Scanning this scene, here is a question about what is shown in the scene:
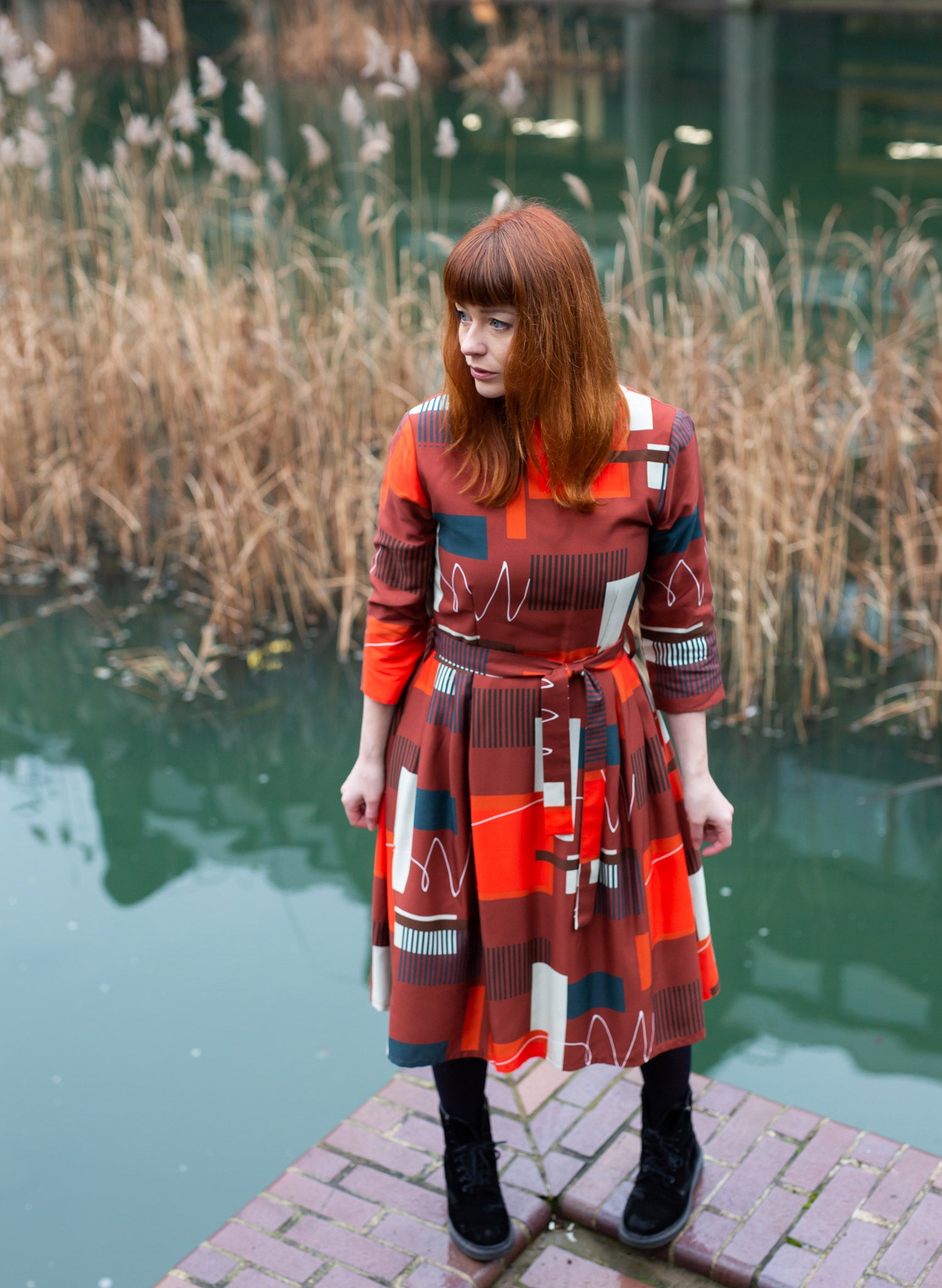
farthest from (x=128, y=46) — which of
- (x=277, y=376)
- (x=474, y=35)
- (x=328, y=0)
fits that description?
(x=277, y=376)

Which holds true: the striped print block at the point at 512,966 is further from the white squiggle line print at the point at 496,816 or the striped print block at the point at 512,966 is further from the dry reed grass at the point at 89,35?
the dry reed grass at the point at 89,35

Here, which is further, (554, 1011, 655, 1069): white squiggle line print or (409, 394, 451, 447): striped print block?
(554, 1011, 655, 1069): white squiggle line print

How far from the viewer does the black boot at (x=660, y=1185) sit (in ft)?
6.23

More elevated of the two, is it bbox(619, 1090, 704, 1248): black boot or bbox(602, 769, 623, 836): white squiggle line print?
bbox(602, 769, 623, 836): white squiggle line print

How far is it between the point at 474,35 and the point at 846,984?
16.2 m

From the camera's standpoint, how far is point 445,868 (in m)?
1.68

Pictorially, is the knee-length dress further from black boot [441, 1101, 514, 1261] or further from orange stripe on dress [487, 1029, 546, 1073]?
black boot [441, 1101, 514, 1261]

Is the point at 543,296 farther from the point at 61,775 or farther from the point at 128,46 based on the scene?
the point at 128,46

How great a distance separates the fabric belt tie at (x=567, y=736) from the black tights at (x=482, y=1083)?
31 centimetres

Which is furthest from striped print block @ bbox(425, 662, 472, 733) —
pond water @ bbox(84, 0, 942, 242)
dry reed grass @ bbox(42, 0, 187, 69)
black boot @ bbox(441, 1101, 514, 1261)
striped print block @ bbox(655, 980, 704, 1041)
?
dry reed grass @ bbox(42, 0, 187, 69)

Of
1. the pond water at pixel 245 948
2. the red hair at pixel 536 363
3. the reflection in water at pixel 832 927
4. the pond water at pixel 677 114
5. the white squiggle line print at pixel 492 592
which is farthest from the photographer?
the pond water at pixel 677 114

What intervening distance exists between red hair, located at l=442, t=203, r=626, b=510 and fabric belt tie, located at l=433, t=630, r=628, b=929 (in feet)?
0.66

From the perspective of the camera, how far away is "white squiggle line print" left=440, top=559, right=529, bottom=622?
1.55 meters

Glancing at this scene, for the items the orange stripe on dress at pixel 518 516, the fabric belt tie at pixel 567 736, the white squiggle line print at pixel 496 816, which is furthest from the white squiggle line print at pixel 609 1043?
the orange stripe on dress at pixel 518 516
